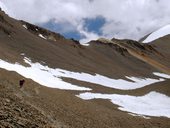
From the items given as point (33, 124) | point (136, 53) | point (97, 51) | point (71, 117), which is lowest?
point (33, 124)

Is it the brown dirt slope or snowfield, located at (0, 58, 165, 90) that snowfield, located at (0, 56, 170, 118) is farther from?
the brown dirt slope

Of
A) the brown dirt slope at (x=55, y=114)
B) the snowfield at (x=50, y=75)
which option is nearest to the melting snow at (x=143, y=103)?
the brown dirt slope at (x=55, y=114)

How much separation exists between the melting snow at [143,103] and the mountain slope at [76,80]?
0.12 meters

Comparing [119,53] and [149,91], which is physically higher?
[119,53]

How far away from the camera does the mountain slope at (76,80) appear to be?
96.4 ft

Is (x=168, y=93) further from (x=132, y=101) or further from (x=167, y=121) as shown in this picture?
(x=167, y=121)

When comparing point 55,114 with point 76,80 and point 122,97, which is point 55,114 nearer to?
point 122,97

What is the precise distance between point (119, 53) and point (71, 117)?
4292 inches

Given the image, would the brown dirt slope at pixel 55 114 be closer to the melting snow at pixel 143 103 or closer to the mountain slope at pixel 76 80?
the mountain slope at pixel 76 80

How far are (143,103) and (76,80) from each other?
15.1 m

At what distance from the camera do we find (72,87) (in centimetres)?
5753

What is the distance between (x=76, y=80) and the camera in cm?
6750

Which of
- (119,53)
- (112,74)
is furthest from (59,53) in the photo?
(119,53)

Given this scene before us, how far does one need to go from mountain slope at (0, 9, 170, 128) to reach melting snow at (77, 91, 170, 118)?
0.12 meters
